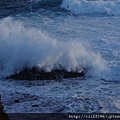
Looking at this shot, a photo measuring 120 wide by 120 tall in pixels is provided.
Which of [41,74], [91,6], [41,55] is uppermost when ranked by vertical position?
[41,55]

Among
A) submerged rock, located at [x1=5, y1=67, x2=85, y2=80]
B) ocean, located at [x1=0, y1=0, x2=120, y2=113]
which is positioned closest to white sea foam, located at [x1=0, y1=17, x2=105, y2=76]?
ocean, located at [x1=0, y1=0, x2=120, y2=113]

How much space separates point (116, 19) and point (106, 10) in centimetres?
347

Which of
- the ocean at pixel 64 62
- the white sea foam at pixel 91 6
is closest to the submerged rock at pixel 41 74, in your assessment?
the ocean at pixel 64 62

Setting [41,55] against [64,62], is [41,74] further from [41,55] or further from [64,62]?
[41,55]

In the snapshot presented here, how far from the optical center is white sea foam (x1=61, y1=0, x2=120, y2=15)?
2910cm

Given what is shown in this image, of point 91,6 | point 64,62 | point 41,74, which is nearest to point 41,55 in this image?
point 64,62

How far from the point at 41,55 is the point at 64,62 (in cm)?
105

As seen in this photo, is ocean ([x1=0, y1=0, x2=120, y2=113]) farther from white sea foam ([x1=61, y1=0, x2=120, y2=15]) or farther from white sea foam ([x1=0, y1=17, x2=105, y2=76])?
white sea foam ([x1=61, y1=0, x2=120, y2=15])

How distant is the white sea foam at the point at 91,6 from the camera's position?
29102mm

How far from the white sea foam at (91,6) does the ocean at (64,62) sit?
3.98 meters

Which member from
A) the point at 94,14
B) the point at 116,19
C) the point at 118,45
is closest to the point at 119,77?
the point at 118,45

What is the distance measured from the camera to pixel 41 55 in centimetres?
1520

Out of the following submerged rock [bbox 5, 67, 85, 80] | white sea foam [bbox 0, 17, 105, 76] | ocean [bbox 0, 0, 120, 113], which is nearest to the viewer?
ocean [bbox 0, 0, 120, 113]

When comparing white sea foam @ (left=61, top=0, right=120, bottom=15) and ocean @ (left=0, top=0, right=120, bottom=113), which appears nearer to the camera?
ocean @ (left=0, top=0, right=120, bottom=113)
